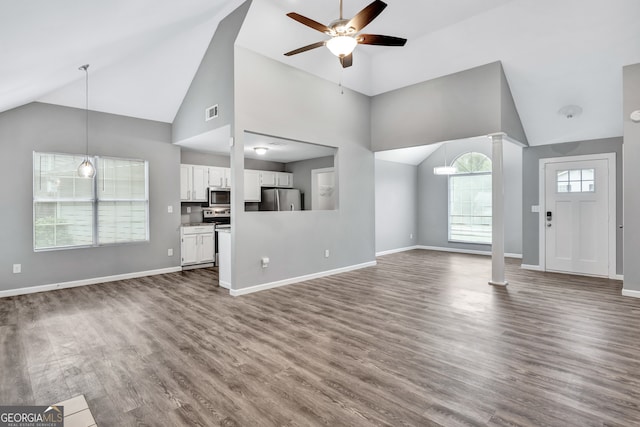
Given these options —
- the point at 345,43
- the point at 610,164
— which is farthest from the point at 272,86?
the point at 610,164

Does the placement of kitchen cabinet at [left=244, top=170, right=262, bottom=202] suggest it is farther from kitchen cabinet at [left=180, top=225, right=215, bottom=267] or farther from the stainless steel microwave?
kitchen cabinet at [left=180, top=225, right=215, bottom=267]

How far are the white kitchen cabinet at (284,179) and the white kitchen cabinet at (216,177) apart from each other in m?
1.68

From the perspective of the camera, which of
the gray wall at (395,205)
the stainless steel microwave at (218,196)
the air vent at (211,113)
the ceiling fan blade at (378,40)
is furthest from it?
the gray wall at (395,205)

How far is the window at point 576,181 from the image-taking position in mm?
5755

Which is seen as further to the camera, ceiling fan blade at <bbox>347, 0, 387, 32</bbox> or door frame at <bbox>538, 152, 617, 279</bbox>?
door frame at <bbox>538, 152, 617, 279</bbox>

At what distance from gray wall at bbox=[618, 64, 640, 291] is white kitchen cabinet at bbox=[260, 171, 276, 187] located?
6.79 metres

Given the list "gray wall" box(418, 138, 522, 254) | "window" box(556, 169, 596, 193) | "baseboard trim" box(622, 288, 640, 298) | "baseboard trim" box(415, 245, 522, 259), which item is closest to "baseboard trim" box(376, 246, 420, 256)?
"baseboard trim" box(415, 245, 522, 259)

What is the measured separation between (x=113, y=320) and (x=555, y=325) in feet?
16.1

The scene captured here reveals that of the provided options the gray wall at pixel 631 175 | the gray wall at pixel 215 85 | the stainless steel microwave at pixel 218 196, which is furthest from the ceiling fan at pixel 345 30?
the stainless steel microwave at pixel 218 196

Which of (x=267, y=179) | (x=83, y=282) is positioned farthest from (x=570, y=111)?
(x=83, y=282)

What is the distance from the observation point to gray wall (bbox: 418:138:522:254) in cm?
786

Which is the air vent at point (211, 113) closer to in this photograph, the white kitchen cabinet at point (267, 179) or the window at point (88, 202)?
the window at point (88, 202)

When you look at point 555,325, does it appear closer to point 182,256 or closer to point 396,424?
point 396,424

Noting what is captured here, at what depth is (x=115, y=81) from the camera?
510 cm
